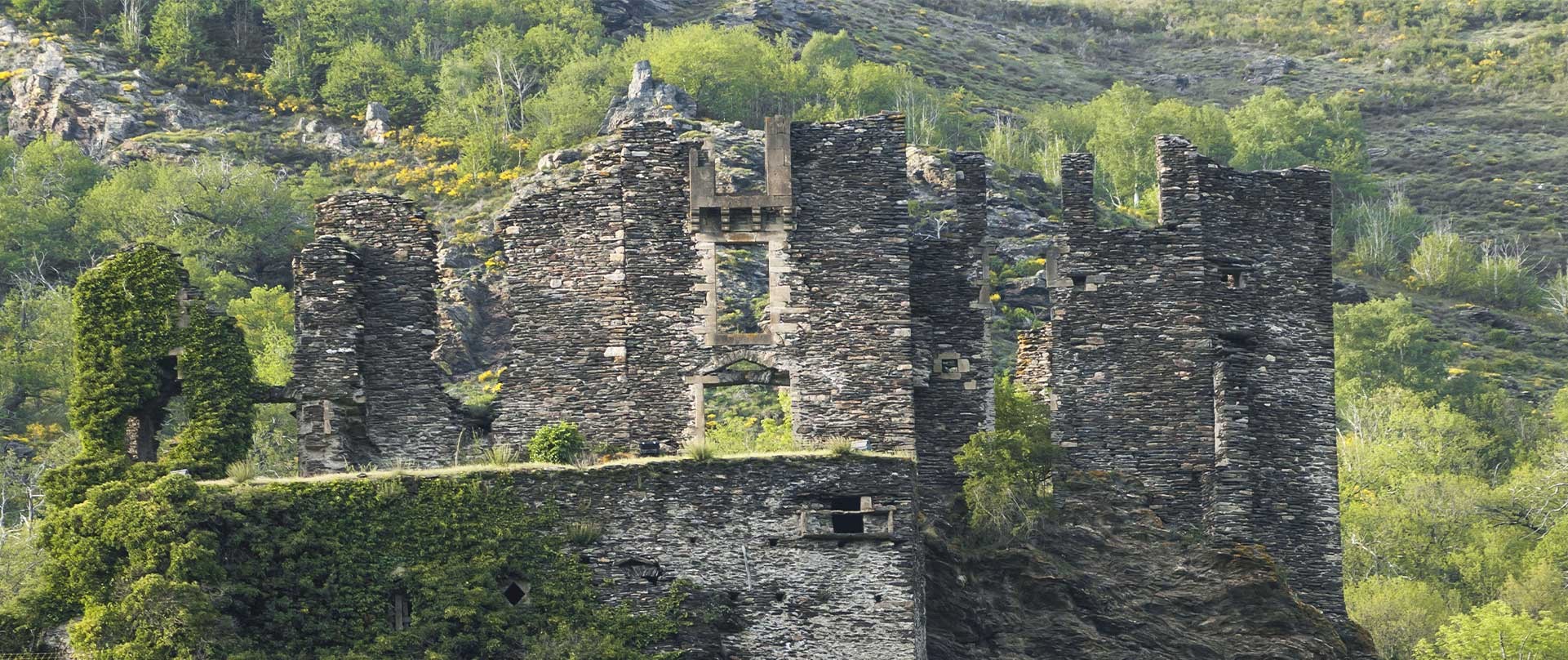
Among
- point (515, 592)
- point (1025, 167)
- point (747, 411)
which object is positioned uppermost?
point (1025, 167)

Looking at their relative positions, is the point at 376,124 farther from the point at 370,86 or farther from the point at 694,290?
the point at 694,290

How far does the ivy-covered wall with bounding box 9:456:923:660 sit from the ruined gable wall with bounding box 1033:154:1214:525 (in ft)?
32.9

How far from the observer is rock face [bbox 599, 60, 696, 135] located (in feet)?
333

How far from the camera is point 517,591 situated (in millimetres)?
41062

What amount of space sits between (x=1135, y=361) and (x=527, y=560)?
1591 centimetres

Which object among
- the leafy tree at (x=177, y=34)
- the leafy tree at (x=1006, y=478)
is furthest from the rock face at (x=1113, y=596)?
the leafy tree at (x=177, y=34)

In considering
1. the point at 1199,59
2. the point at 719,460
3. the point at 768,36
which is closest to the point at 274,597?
the point at 719,460

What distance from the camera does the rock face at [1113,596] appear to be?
46.7 m

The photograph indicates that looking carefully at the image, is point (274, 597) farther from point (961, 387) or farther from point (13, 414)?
point (13, 414)

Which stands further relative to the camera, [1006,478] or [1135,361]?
[1135,361]

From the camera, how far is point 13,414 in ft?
276

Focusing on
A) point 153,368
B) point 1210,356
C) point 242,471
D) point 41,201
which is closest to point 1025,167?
point 41,201

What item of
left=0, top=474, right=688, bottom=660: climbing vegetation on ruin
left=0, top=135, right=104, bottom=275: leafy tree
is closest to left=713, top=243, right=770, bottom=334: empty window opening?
left=0, top=474, right=688, bottom=660: climbing vegetation on ruin

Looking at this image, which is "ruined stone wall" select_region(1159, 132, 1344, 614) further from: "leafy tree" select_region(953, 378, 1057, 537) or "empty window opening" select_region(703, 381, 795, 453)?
"empty window opening" select_region(703, 381, 795, 453)
